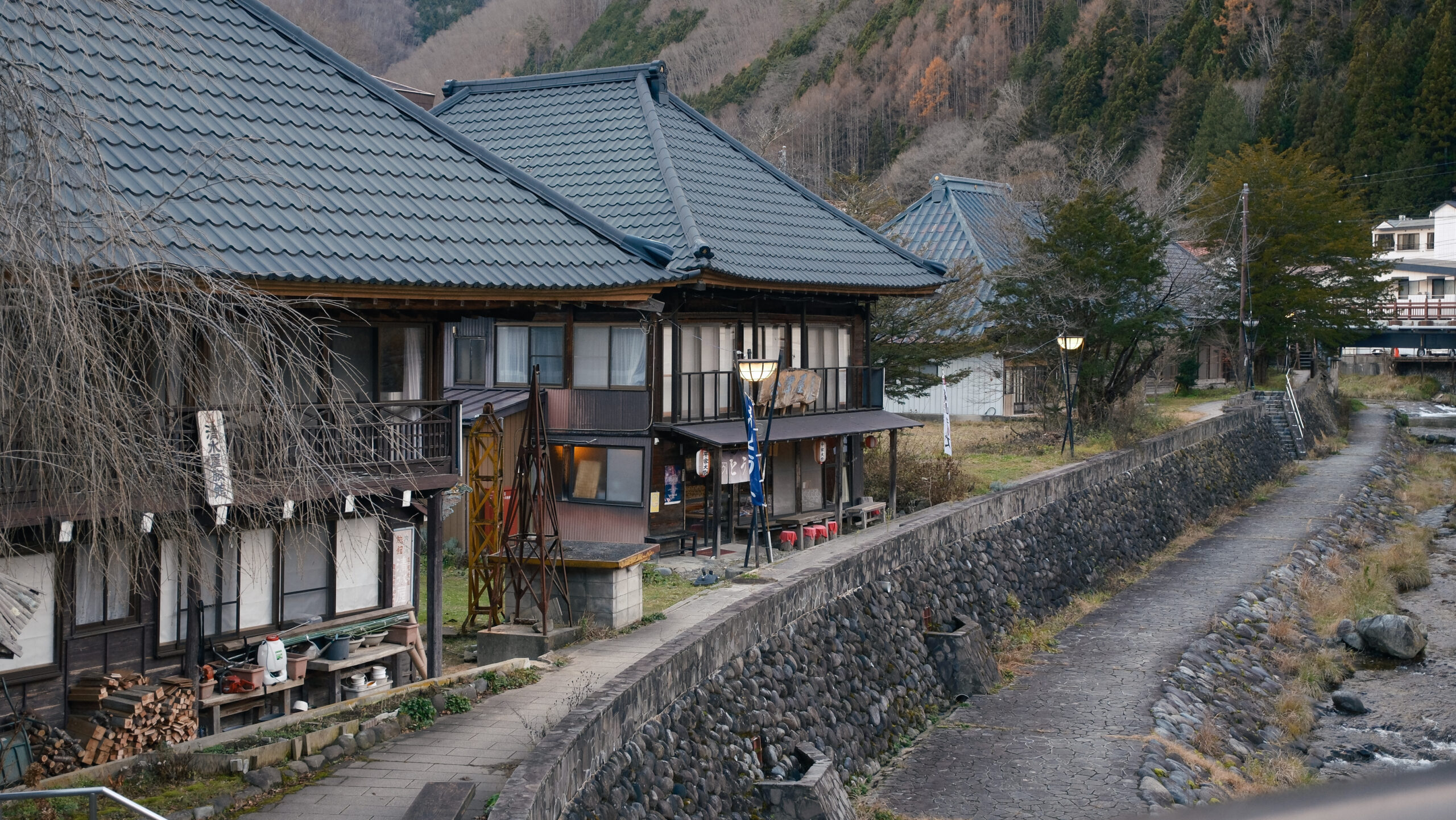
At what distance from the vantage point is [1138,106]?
277 ft

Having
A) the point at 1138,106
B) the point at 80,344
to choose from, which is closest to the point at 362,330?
the point at 80,344

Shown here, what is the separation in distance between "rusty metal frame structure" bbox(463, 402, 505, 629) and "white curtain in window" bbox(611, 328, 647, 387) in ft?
18.9

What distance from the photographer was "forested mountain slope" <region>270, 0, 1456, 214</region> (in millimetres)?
73000

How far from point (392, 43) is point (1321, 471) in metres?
101

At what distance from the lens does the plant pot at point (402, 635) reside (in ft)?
49.1

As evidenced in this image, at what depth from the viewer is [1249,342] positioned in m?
51.6

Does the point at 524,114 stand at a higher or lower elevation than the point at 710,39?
lower

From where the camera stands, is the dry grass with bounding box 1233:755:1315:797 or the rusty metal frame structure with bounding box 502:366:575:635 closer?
the dry grass with bounding box 1233:755:1315:797

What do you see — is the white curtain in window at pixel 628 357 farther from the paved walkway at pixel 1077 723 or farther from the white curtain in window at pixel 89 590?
the white curtain in window at pixel 89 590

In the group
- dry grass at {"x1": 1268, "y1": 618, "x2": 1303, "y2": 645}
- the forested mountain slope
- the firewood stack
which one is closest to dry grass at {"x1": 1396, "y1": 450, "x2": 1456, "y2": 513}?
the forested mountain slope

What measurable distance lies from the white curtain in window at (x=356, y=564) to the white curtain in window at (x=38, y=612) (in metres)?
3.20

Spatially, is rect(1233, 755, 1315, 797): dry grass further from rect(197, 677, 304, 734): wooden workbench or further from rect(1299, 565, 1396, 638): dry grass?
rect(197, 677, 304, 734): wooden workbench

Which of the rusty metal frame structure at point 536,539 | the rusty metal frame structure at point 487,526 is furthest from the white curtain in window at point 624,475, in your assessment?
the rusty metal frame structure at point 536,539

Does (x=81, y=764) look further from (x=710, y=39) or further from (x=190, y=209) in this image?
(x=710, y=39)
